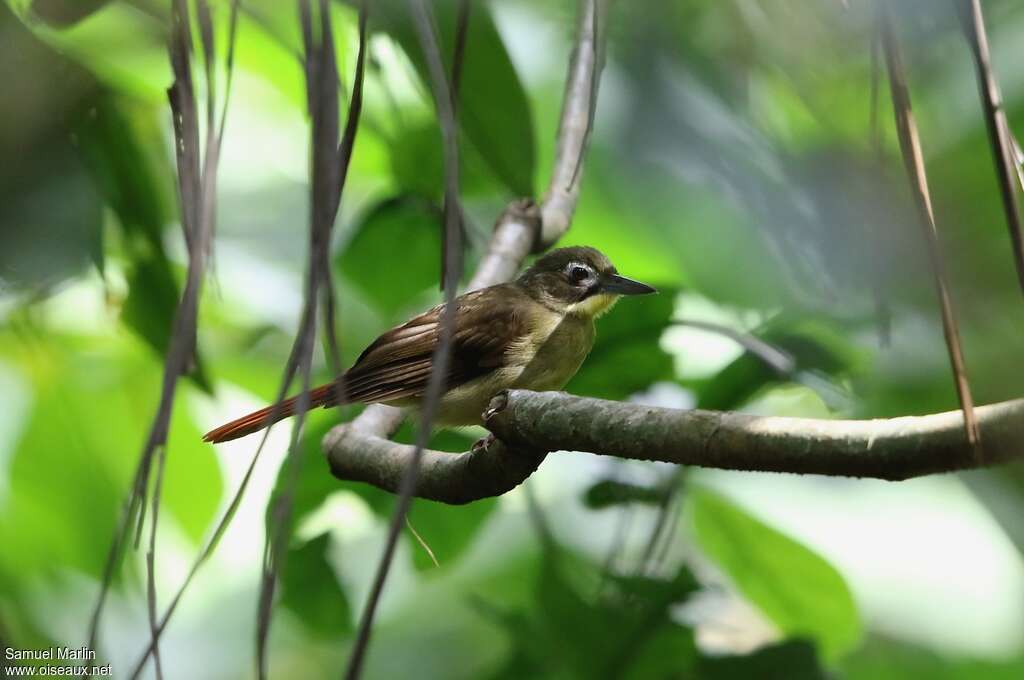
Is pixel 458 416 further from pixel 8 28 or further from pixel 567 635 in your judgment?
pixel 8 28

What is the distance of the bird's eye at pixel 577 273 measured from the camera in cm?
415

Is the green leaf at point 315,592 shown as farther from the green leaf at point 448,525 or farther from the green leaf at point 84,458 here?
the green leaf at point 84,458

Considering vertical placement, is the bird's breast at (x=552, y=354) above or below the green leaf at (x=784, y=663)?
above

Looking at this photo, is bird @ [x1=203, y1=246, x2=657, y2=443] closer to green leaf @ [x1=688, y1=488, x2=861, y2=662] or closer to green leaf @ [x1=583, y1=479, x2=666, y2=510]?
green leaf @ [x1=583, y1=479, x2=666, y2=510]

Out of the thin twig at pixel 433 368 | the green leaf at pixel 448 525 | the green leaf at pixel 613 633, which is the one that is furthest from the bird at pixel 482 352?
the thin twig at pixel 433 368

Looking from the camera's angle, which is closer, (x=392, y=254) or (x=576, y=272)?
(x=392, y=254)

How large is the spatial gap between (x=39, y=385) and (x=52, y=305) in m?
0.52

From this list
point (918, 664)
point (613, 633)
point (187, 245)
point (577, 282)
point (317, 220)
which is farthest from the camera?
point (577, 282)

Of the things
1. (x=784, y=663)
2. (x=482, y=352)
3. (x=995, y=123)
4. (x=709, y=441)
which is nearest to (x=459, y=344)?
(x=482, y=352)

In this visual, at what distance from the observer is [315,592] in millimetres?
3264

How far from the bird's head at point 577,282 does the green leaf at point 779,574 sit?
870 millimetres

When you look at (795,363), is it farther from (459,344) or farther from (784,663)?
(459,344)

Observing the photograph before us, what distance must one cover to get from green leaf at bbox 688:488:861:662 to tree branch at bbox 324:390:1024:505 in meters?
1.21

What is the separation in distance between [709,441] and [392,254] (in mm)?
2277
